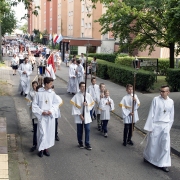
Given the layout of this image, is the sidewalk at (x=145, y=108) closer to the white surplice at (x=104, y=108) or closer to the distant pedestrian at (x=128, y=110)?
the distant pedestrian at (x=128, y=110)

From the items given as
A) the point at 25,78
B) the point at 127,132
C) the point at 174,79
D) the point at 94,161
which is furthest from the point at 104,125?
the point at 174,79

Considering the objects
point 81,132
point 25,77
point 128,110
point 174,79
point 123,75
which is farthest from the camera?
point 123,75

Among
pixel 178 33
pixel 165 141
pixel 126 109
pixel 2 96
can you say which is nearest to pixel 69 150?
pixel 126 109

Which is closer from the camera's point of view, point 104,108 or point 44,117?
point 44,117

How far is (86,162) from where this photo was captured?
7520 millimetres

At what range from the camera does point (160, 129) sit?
7223 millimetres

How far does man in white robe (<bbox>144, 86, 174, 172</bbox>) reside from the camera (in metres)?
7.16

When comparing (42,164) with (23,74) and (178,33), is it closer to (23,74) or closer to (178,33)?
(178,33)

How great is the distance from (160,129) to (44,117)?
8.31ft

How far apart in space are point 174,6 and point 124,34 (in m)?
10.2

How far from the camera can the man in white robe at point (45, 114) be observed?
7.64 meters

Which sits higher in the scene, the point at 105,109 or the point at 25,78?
the point at 25,78

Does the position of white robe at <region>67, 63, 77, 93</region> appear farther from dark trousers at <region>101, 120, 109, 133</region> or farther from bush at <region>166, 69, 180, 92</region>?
dark trousers at <region>101, 120, 109, 133</region>

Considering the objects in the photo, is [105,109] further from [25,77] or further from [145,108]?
[25,77]
